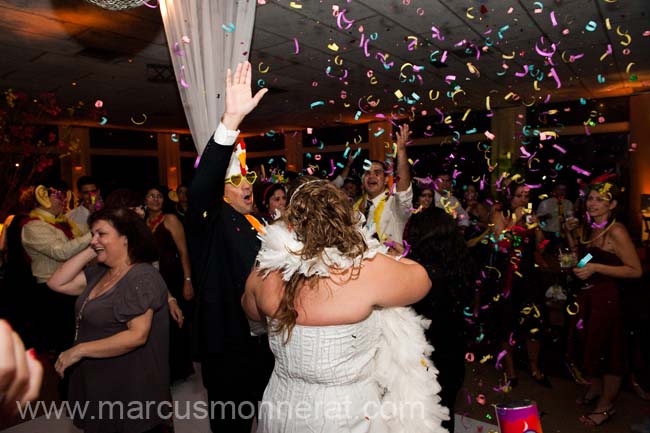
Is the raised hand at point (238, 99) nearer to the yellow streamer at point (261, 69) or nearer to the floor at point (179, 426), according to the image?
the floor at point (179, 426)

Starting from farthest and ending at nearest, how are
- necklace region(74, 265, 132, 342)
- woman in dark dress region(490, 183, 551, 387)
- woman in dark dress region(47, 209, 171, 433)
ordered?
1. woman in dark dress region(490, 183, 551, 387)
2. necklace region(74, 265, 132, 342)
3. woman in dark dress region(47, 209, 171, 433)

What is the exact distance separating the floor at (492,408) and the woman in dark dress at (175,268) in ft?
0.63

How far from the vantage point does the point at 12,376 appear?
733 mm

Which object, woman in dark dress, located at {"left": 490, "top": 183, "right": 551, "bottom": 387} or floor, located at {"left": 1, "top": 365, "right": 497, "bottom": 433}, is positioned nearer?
floor, located at {"left": 1, "top": 365, "right": 497, "bottom": 433}

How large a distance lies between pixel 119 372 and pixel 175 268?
203cm

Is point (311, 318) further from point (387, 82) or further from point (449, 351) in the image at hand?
point (387, 82)

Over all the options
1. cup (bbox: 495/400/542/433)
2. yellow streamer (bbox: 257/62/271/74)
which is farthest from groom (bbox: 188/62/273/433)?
yellow streamer (bbox: 257/62/271/74)

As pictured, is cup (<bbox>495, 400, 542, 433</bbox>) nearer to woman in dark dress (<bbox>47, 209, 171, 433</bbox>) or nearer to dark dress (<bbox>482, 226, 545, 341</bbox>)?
woman in dark dress (<bbox>47, 209, 171, 433</bbox>)

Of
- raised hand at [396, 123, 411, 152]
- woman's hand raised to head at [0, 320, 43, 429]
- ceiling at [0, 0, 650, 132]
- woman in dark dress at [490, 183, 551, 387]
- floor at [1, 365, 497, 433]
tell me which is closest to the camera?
woman's hand raised to head at [0, 320, 43, 429]

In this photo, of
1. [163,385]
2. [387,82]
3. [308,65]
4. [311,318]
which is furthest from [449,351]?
[387,82]

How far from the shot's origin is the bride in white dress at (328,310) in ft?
4.79

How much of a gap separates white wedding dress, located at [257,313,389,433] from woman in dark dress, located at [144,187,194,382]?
2.19 meters

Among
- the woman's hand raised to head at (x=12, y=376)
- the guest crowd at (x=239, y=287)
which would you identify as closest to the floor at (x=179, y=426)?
the guest crowd at (x=239, y=287)

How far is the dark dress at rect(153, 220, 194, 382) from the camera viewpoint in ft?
11.9
